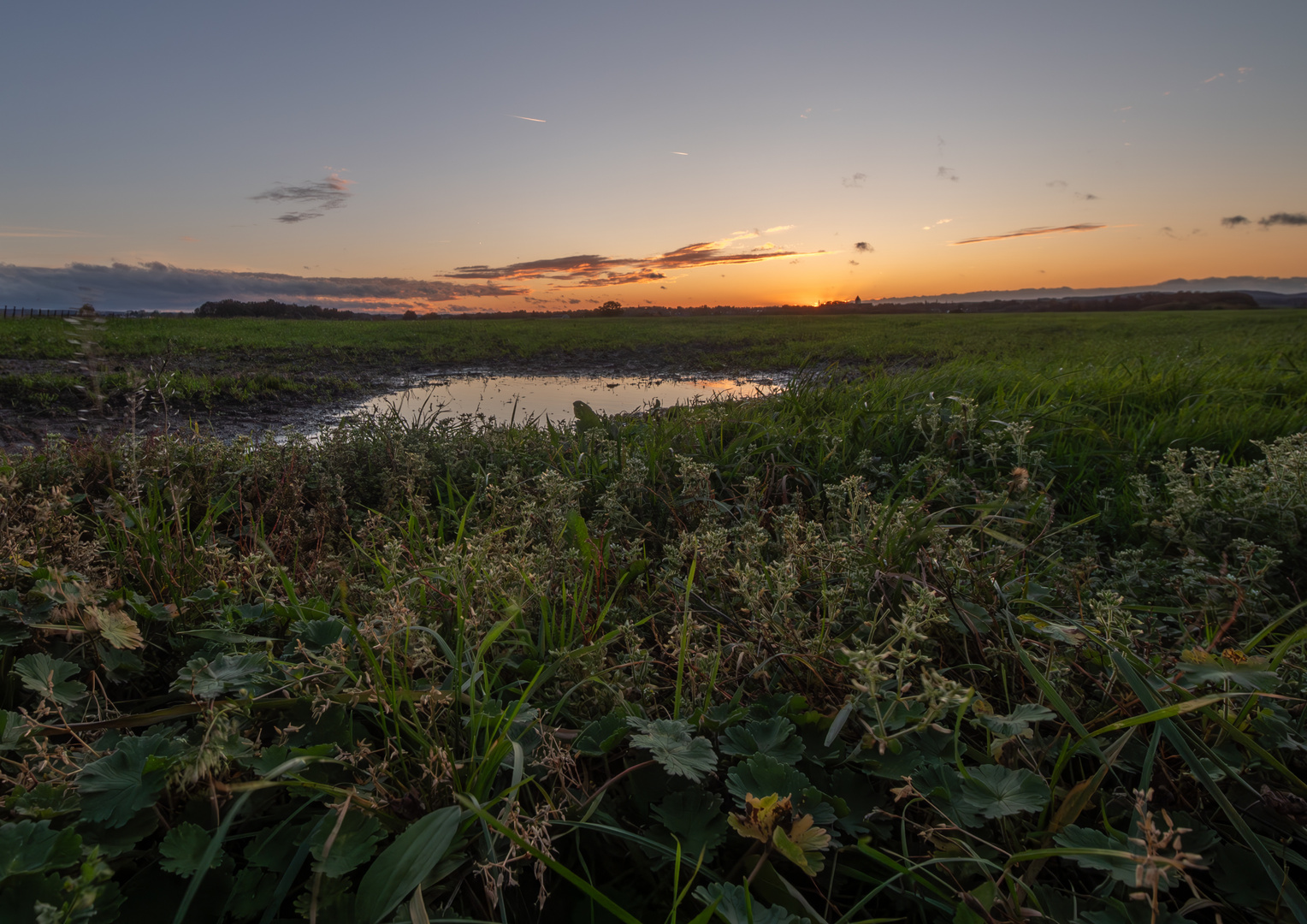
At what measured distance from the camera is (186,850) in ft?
3.58

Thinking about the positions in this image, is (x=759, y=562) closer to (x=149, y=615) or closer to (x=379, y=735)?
(x=379, y=735)

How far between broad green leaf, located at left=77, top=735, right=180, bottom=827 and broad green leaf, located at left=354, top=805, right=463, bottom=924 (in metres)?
0.45

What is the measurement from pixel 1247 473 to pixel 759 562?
2.24 meters

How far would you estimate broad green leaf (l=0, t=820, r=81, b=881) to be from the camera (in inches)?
38.9

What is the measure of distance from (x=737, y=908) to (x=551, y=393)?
1035 centimetres

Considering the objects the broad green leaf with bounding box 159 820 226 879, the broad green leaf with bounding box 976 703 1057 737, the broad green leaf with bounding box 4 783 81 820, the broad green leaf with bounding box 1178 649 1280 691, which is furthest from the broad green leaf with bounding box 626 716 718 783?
the broad green leaf with bounding box 1178 649 1280 691

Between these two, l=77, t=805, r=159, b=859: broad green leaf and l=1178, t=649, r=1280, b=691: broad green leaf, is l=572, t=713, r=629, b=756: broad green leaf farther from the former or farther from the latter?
l=1178, t=649, r=1280, b=691: broad green leaf

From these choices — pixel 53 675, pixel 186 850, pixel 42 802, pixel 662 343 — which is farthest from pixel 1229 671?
pixel 662 343

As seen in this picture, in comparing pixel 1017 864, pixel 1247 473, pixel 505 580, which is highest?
pixel 1247 473

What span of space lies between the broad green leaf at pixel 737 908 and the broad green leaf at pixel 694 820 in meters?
0.11

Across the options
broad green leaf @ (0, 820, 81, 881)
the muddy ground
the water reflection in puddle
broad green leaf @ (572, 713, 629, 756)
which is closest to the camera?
broad green leaf @ (0, 820, 81, 881)

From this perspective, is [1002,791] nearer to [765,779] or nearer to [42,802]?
[765,779]

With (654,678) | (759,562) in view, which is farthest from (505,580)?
(759,562)

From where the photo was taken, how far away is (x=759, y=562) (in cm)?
222
